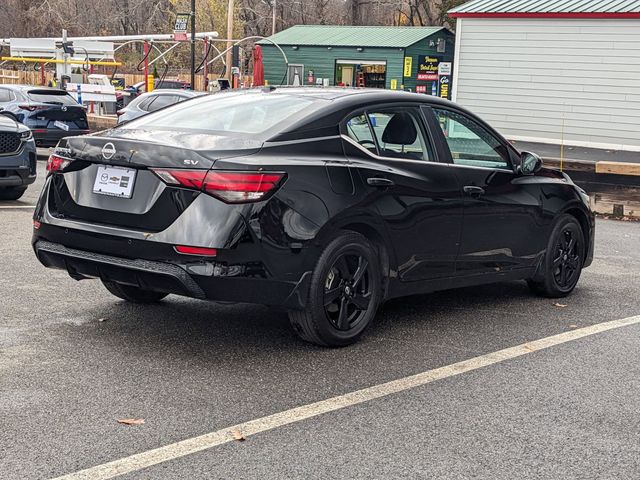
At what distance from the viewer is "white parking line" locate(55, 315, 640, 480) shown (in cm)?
389

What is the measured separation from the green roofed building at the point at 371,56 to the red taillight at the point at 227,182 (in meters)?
37.7

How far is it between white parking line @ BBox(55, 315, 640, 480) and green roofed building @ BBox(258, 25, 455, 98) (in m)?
37.2

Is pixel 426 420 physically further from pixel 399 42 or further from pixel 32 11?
pixel 32 11

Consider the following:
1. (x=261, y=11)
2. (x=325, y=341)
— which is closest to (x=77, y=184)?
(x=325, y=341)

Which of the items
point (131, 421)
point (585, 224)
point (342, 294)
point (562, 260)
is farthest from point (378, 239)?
point (585, 224)

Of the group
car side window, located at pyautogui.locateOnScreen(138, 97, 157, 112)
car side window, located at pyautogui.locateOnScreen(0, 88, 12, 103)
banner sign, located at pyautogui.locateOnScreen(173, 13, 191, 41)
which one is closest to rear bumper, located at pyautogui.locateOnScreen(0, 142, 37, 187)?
car side window, located at pyautogui.locateOnScreen(138, 97, 157, 112)

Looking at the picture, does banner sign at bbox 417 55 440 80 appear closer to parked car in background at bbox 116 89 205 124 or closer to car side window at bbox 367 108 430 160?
parked car in background at bbox 116 89 205 124

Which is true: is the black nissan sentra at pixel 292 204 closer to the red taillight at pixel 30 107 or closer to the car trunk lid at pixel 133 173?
the car trunk lid at pixel 133 173

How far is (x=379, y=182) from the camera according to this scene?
→ 5.93 meters

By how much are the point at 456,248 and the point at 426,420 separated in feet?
7.07

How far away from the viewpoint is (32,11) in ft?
205

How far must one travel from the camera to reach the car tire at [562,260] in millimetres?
7500

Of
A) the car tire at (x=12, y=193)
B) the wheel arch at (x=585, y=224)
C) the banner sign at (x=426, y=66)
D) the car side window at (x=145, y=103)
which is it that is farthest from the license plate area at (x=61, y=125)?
the banner sign at (x=426, y=66)

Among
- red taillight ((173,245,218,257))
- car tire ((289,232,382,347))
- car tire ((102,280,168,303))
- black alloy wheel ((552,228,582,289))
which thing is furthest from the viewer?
black alloy wheel ((552,228,582,289))
